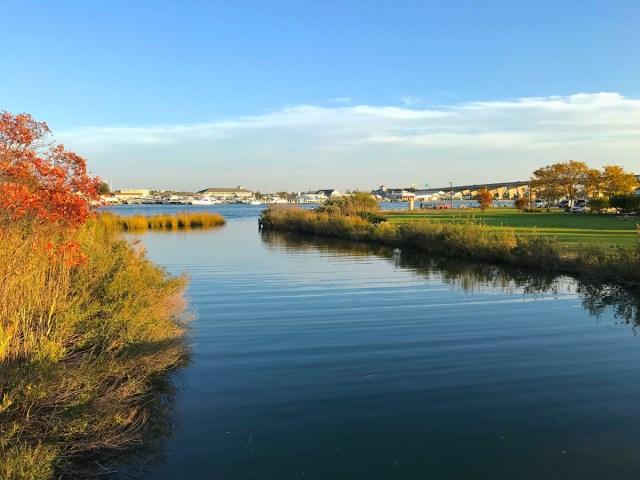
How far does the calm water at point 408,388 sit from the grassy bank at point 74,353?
23.7 inches

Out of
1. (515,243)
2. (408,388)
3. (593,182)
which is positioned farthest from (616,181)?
(408,388)

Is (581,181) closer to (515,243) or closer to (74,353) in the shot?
(515,243)

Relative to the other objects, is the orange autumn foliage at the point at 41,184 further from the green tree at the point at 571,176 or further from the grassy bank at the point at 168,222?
the green tree at the point at 571,176

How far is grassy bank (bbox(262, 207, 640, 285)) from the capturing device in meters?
16.8

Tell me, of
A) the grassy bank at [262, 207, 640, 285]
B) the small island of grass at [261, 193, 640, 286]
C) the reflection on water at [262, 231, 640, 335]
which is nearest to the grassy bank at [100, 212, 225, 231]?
the small island of grass at [261, 193, 640, 286]

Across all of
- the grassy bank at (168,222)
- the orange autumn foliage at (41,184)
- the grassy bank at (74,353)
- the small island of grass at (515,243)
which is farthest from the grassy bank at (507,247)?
the grassy bank at (168,222)

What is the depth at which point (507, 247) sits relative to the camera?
22.1 metres

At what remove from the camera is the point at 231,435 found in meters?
6.05

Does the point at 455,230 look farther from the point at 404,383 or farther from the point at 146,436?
the point at 146,436

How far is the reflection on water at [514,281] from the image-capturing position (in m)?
13.6

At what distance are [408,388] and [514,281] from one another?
11772 mm

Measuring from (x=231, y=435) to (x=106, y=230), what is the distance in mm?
9715

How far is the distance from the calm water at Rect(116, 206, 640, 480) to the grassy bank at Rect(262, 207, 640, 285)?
2058 millimetres

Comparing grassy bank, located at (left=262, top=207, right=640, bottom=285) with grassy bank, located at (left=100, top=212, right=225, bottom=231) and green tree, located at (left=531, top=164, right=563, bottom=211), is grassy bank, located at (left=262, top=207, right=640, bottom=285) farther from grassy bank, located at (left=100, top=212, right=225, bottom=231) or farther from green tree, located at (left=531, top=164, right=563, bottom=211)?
green tree, located at (left=531, top=164, right=563, bottom=211)
